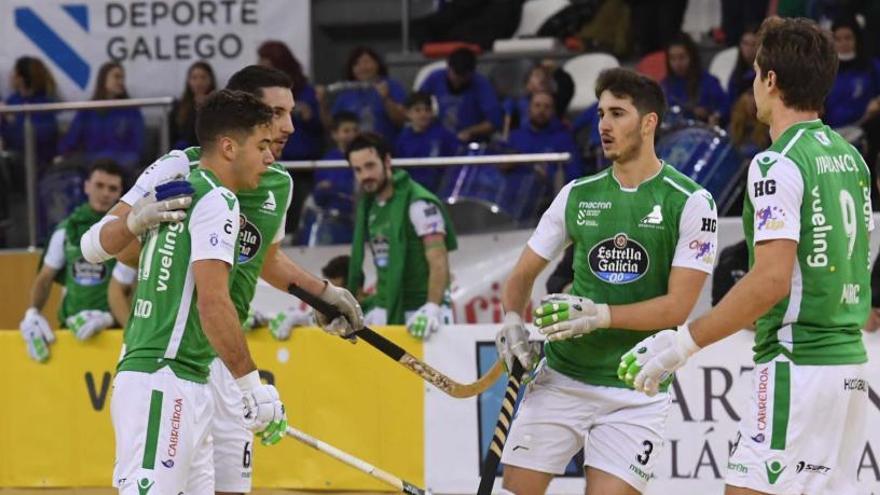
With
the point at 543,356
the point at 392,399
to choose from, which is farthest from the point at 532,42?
the point at 543,356

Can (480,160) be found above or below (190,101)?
below

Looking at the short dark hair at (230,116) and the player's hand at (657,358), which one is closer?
the player's hand at (657,358)

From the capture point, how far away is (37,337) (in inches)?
405

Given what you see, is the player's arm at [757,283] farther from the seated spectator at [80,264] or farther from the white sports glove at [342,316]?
the seated spectator at [80,264]

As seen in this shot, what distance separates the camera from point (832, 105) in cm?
1221

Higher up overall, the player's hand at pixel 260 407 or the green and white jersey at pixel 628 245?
the green and white jersey at pixel 628 245

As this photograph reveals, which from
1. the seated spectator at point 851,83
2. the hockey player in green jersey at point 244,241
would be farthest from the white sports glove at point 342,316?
the seated spectator at point 851,83

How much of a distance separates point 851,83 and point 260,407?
289 inches

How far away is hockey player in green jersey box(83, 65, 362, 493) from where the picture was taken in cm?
642

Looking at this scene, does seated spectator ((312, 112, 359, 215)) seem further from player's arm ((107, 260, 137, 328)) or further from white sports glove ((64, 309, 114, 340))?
white sports glove ((64, 309, 114, 340))

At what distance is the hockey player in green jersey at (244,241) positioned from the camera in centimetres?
642

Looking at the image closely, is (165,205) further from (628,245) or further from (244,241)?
(628,245)

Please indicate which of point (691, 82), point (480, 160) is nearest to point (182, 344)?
point (480, 160)

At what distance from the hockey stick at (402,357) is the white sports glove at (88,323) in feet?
11.0
